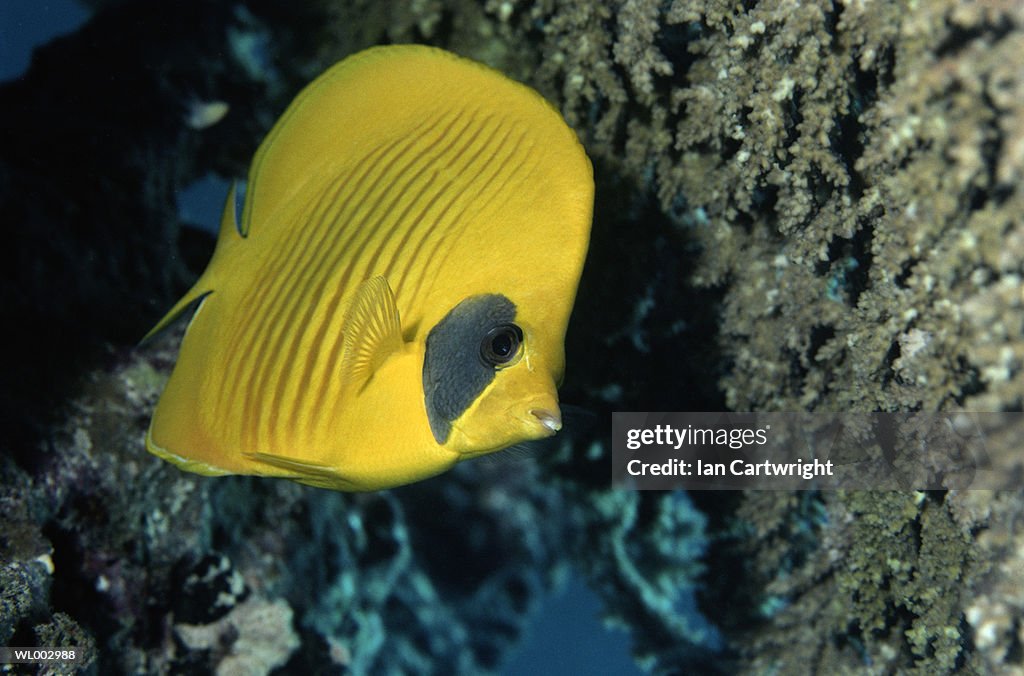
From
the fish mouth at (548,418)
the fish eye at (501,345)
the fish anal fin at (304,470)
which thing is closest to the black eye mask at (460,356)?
the fish eye at (501,345)

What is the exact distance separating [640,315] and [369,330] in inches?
43.8

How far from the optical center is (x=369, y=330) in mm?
1230

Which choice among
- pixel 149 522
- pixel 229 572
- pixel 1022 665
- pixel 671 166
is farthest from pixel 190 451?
pixel 1022 665

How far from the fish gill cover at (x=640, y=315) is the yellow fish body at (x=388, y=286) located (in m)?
0.51

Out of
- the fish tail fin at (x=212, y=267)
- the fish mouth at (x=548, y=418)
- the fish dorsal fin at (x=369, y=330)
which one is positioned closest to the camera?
the fish mouth at (x=548, y=418)

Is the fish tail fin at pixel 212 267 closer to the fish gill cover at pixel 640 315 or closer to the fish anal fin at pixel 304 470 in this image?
the fish anal fin at pixel 304 470

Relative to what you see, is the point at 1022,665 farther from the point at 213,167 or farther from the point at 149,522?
the point at 213,167

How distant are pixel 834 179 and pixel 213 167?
2030 mm

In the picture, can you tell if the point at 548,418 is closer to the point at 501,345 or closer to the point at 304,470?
the point at 501,345

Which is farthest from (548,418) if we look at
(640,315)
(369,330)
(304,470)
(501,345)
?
(640,315)

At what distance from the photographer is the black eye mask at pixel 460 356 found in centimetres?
118

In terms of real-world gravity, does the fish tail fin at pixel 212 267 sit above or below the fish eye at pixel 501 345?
below

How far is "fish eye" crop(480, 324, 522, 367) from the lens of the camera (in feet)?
3.86

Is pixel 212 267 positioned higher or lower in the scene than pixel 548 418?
lower
